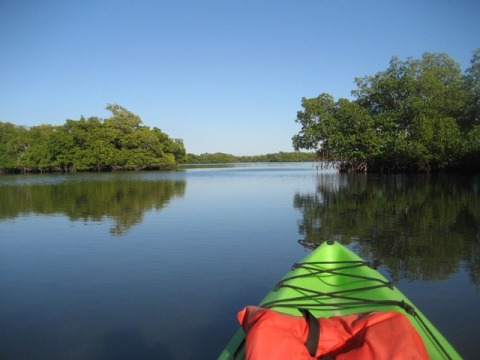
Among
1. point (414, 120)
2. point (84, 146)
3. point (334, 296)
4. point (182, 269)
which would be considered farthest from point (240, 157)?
point (334, 296)

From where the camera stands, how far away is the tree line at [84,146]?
60594 millimetres

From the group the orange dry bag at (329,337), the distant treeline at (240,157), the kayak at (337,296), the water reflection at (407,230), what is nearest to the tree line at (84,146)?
the water reflection at (407,230)

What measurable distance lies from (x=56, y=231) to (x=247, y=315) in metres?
9.72

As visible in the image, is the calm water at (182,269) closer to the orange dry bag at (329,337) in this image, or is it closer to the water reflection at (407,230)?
the water reflection at (407,230)

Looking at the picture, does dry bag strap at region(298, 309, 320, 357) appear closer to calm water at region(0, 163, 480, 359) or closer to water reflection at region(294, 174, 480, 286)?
calm water at region(0, 163, 480, 359)

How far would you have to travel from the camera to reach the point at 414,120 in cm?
3644

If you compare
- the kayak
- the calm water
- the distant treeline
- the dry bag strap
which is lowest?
the calm water

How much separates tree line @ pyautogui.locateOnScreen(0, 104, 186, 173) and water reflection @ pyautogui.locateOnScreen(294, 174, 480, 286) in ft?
172

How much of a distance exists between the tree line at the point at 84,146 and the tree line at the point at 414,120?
34.5 metres

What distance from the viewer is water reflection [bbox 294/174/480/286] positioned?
6.95 meters

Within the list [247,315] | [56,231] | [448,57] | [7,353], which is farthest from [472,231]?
[448,57]

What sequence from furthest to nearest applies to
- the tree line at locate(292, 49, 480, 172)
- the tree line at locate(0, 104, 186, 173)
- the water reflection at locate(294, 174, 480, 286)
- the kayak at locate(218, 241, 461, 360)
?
the tree line at locate(0, 104, 186, 173), the tree line at locate(292, 49, 480, 172), the water reflection at locate(294, 174, 480, 286), the kayak at locate(218, 241, 461, 360)

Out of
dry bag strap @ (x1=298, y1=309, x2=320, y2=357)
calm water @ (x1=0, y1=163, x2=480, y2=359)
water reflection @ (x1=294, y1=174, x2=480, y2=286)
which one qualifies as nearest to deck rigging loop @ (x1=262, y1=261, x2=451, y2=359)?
dry bag strap @ (x1=298, y1=309, x2=320, y2=357)

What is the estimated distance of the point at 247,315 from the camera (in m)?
2.67
